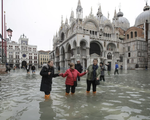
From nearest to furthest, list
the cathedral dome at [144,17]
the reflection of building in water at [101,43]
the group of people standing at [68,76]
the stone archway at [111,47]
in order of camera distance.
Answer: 1. the group of people standing at [68,76]
2. the reflection of building in water at [101,43]
3. the stone archway at [111,47]
4. the cathedral dome at [144,17]

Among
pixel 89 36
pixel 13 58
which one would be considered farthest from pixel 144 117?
pixel 13 58

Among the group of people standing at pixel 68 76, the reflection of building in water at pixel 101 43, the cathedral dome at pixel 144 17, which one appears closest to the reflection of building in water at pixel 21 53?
the reflection of building in water at pixel 101 43

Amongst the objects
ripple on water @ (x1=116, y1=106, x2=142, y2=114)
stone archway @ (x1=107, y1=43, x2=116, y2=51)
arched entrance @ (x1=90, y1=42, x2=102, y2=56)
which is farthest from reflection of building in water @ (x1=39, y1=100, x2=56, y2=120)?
stone archway @ (x1=107, y1=43, x2=116, y2=51)

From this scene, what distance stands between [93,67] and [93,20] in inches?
1354

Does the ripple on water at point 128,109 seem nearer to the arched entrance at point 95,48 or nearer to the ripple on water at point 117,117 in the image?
the ripple on water at point 117,117

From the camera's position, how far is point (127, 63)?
41812mm

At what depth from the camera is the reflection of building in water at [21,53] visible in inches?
2748

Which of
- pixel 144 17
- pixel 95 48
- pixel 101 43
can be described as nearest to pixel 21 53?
pixel 95 48

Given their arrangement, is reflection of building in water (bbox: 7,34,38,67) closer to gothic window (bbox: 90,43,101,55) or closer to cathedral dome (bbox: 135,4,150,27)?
gothic window (bbox: 90,43,101,55)

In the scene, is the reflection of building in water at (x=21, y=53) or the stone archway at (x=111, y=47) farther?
the reflection of building in water at (x=21, y=53)

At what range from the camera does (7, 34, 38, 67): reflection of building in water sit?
69.8 m

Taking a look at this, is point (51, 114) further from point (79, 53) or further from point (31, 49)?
point (31, 49)

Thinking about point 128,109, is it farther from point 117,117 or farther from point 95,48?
point 95,48

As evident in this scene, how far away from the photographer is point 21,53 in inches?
2894
